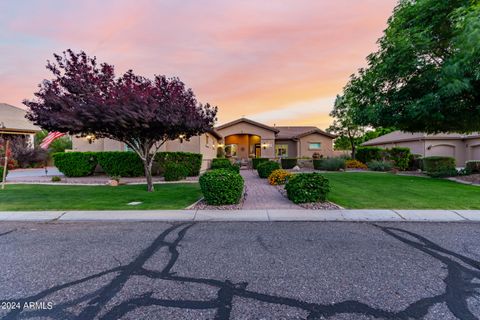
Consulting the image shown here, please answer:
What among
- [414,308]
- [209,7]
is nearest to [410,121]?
[209,7]

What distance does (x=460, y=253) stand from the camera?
409 centimetres

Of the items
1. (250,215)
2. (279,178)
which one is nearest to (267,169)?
(279,178)

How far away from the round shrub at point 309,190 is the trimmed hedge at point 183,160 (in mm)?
9167

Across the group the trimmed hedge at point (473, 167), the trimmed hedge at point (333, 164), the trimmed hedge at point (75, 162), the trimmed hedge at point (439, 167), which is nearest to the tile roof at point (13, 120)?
the trimmed hedge at point (75, 162)

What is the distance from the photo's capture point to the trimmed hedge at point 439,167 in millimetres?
15218

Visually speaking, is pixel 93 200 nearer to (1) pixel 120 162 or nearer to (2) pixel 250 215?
(2) pixel 250 215

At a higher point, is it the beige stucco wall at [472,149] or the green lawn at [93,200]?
the beige stucco wall at [472,149]

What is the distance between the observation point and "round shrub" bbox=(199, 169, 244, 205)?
25.0 ft

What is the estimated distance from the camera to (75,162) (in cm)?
1550

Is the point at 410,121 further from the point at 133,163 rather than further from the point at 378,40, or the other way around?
the point at 133,163

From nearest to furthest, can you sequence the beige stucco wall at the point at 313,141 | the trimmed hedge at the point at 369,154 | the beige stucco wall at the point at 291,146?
the trimmed hedge at the point at 369,154
the beige stucco wall at the point at 313,141
the beige stucco wall at the point at 291,146

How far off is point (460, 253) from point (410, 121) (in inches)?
448

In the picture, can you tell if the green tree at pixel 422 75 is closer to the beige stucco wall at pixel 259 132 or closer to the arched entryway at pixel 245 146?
the beige stucco wall at pixel 259 132

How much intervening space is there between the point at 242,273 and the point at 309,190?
16.7ft
